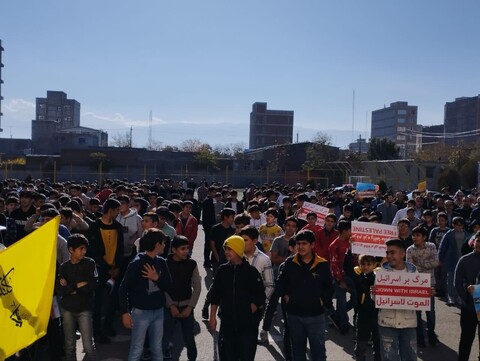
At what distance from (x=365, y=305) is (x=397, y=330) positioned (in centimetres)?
68

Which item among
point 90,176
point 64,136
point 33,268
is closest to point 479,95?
Answer: point 64,136

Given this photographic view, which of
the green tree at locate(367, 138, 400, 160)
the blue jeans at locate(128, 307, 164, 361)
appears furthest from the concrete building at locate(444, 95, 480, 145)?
the blue jeans at locate(128, 307, 164, 361)

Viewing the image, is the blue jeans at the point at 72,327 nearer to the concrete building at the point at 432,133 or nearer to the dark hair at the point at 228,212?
the dark hair at the point at 228,212

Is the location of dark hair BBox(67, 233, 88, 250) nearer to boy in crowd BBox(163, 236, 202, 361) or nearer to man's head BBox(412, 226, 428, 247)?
boy in crowd BBox(163, 236, 202, 361)

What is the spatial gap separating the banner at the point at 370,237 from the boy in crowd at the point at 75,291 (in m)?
3.74

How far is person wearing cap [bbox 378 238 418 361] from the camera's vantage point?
6.14 meters

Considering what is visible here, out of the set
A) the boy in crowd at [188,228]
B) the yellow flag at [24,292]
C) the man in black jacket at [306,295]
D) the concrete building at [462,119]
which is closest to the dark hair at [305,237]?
the man in black jacket at [306,295]

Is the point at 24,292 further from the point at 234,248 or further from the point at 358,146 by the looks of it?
the point at 358,146

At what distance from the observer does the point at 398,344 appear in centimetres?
625

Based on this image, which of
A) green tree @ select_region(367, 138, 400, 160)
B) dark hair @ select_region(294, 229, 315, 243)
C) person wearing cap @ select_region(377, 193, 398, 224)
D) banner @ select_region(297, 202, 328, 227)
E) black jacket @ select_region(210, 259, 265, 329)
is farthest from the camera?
green tree @ select_region(367, 138, 400, 160)

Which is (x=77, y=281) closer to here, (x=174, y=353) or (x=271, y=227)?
(x=174, y=353)

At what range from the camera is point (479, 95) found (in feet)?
453

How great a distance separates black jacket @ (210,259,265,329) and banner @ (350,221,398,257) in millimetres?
2545

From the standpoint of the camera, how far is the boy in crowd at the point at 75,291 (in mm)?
6715
